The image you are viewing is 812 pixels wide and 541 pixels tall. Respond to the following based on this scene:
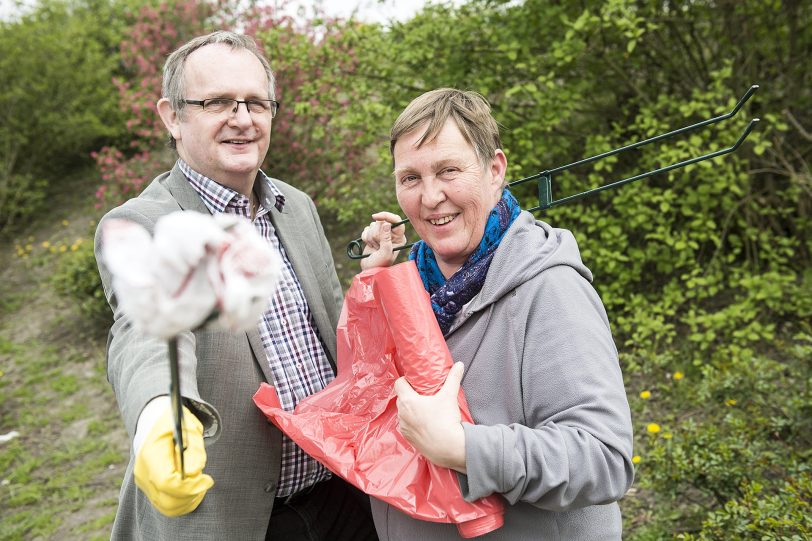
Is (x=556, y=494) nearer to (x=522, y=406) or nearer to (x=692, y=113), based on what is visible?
(x=522, y=406)

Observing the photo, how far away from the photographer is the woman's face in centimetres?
172

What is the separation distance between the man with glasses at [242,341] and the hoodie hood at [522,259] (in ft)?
2.09

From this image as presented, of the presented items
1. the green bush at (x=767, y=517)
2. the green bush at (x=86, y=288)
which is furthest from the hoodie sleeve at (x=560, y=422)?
the green bush at (x=86, y=288)

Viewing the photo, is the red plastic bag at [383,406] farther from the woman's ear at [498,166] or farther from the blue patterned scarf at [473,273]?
the woman's ear at [498,166]

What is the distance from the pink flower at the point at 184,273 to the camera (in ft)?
3.01

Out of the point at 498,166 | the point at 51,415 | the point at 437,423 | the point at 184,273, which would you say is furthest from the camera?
the point at 51,415

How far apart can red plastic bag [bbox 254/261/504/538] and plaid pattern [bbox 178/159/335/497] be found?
0.40ft

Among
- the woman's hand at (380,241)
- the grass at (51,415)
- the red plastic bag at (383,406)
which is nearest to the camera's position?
the red plastic bag at (383,406)

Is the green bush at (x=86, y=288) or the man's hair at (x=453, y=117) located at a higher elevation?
the man's hair at (x=453, y=117)

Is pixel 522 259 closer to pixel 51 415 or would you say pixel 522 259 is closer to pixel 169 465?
pixel 169 465

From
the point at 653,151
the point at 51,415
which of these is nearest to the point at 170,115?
the point at 653,151

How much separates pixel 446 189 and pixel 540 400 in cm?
58

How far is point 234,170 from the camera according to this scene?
2.05m

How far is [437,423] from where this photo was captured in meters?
1.44
